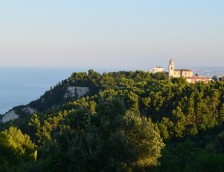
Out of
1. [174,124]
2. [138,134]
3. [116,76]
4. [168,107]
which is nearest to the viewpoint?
[138,134]

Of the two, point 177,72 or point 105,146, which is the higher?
point 105,146

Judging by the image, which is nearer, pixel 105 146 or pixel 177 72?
pixel 105 146

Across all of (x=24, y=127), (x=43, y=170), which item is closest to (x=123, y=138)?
(x=43, y=170)

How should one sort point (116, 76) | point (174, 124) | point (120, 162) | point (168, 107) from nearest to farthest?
point (120, 162) < point (174, 124) < point (168, 107) < point (116, 76)

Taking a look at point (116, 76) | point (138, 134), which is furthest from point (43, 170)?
point (116, 76)

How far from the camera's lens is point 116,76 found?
317 ft

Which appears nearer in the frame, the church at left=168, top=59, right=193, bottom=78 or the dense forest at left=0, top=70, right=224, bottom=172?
the dense forest at left=0, top=70, right=224, bottom=172

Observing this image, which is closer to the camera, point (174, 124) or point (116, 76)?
point (174, 124)

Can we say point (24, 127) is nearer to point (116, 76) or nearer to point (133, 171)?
point (133, 171)

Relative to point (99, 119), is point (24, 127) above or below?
below

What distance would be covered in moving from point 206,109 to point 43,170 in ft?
118

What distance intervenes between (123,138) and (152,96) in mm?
37802

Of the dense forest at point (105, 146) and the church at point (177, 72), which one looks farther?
the church at point (177, 72)

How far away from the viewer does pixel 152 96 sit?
5497cm
